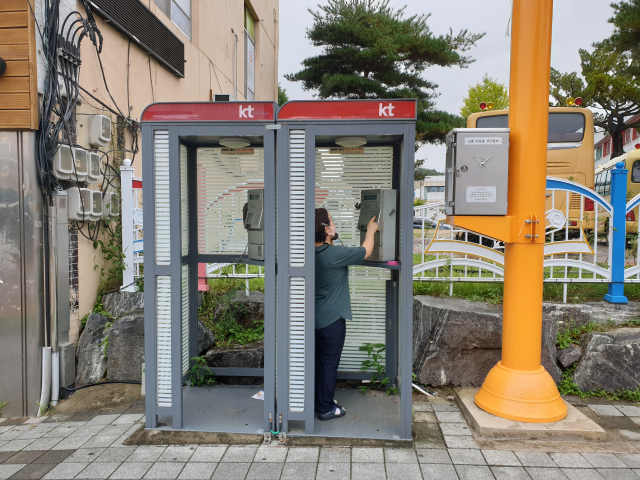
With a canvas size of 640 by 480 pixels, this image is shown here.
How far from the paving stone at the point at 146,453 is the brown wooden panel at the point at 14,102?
302 cm

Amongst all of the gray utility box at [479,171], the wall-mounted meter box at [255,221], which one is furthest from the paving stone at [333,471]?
the gray utility box at [479,171]

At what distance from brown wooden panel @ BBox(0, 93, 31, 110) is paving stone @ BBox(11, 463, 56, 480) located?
2.89 metres

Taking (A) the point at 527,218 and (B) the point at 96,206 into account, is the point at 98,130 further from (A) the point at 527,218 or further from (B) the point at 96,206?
(A) the point at 527,218

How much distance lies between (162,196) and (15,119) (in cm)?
171

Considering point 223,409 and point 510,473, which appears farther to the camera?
point 223,409

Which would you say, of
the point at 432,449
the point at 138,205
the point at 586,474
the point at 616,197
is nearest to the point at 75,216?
the point at 138,205

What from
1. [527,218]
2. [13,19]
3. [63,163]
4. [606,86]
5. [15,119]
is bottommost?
[527,218]

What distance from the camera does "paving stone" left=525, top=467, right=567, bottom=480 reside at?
2904mm

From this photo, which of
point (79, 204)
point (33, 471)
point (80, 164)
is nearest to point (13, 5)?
point (80, 164)

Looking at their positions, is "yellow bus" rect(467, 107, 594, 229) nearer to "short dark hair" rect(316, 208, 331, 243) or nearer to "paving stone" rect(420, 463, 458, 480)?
"short dark hair" rect(316, 208, 331, 243)

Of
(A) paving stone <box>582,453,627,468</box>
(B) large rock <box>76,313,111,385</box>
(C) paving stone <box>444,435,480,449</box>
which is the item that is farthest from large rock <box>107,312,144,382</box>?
(A) paving stone <box>582,453,627,468</box>

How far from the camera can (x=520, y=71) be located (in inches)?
139

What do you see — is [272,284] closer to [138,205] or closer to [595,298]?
[138,205]

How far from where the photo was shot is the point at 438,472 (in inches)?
118
